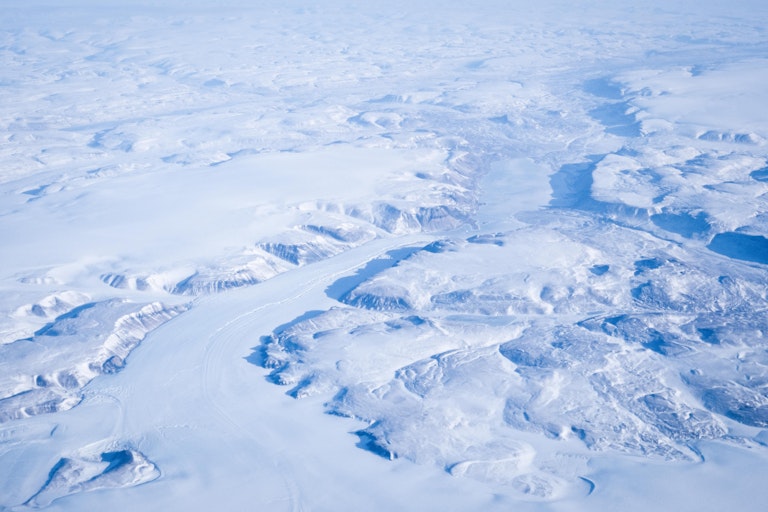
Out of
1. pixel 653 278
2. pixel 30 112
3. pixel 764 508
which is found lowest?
pixel 764 508

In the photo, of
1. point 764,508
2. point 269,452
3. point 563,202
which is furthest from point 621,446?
point 563,202

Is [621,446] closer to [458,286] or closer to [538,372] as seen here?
[538,372]

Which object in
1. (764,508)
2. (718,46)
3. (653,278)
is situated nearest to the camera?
(764,508)

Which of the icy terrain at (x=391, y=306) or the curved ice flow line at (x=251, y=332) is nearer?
the icy terrain at (x=391, y=306)

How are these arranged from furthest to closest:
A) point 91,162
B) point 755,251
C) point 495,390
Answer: point 91,162 → point 755,251 → point 495,390

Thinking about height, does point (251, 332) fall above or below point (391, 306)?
below

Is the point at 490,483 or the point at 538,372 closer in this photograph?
the point at 490,483

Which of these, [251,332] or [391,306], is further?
[391,306]

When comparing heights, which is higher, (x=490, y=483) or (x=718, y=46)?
(x=718, y=46)
